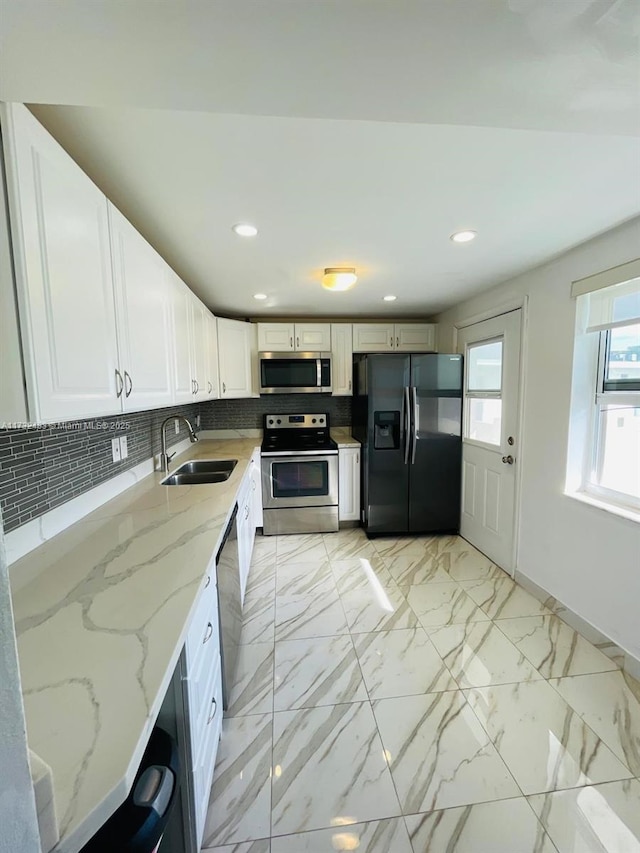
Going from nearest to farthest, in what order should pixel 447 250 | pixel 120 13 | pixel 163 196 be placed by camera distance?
pixel 120 13, pixel 163 196, pixel 447 250

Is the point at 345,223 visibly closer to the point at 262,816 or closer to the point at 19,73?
the point at 19,73

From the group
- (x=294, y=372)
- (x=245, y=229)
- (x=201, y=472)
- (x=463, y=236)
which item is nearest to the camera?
(x=245, y=229)

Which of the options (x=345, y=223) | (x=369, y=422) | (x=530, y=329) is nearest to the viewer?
(x=345, y=223)

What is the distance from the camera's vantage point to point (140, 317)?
55.5 inches

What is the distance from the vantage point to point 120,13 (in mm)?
622

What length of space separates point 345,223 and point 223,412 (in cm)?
255

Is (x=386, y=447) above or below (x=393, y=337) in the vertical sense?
below

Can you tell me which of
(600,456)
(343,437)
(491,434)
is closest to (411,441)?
(491,434)

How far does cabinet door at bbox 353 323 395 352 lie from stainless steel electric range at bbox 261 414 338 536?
3.51 ft

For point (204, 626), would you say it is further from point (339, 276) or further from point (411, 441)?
point (411, 441)

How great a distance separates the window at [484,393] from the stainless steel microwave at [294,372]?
1324 millimetres

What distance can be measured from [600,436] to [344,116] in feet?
6.80

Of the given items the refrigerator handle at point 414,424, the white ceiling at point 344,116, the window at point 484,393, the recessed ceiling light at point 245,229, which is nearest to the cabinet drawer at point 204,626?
the white ceiling at point 344,116

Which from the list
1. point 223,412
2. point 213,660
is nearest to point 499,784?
point 213,660
